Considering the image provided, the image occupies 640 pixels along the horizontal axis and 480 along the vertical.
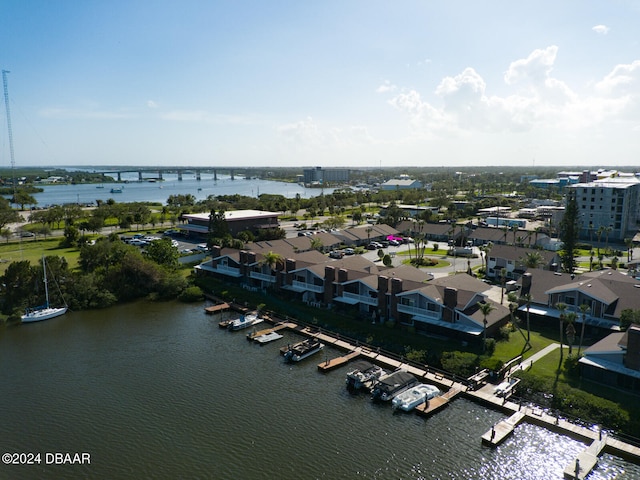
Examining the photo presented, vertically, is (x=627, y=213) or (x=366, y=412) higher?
(x=627, y=213)

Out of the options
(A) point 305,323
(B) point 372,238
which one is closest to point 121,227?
(B) point 372,238

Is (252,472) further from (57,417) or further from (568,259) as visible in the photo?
(568,259)

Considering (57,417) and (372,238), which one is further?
(372,238)

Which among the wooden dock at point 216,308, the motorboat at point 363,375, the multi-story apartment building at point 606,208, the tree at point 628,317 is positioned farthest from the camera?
the multi-story apartment building at point 606,208

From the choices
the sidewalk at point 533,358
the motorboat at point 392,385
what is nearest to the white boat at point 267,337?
the motorboat at point 392,385

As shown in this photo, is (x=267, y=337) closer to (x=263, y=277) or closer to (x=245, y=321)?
(x=245, y=321)

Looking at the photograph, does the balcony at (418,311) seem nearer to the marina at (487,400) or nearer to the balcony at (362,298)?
the balcony at (362,298)

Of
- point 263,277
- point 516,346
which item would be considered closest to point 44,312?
point 263,277
